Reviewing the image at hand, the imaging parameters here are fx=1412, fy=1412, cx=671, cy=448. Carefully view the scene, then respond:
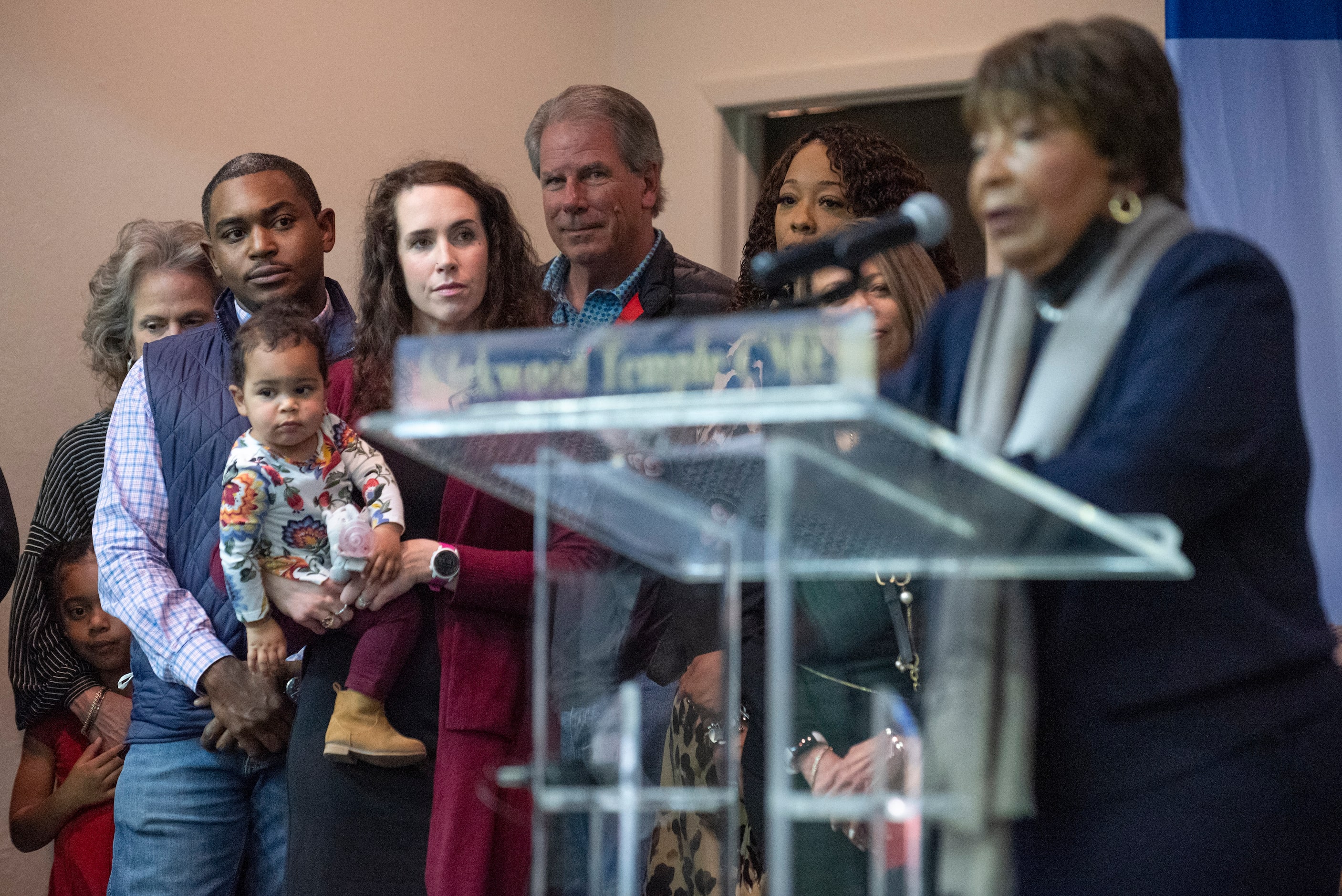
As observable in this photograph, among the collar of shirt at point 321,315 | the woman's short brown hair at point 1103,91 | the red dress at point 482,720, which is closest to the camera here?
the woman's short brown hair at point 1103,91

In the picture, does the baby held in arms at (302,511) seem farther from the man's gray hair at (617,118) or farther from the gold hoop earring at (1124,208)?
the gold hoop earring at (1124,208)

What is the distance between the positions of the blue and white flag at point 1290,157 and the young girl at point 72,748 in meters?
2.52

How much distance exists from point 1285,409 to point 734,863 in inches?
26.4

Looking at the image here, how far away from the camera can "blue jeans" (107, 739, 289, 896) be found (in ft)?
8.20

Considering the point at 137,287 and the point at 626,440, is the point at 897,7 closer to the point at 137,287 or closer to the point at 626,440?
the point at 137,287

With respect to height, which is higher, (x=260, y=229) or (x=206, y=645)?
(x=260, y=229)

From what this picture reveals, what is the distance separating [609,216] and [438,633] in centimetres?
94

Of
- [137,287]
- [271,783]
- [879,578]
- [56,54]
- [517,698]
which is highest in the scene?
[56,54]

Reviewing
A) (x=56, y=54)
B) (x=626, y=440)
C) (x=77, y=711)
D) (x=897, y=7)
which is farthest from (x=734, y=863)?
(x=897, y=7)

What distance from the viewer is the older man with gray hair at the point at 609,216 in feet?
9.25

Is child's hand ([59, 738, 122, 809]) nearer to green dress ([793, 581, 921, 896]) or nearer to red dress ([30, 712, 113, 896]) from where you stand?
red dress ([30, 712, 113, 896])

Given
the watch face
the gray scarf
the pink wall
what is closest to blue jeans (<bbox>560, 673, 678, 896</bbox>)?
the gray scarf

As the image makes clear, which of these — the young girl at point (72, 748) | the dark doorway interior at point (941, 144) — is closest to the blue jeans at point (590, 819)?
the young girl at point (72, 748)

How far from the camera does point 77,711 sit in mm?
3092
